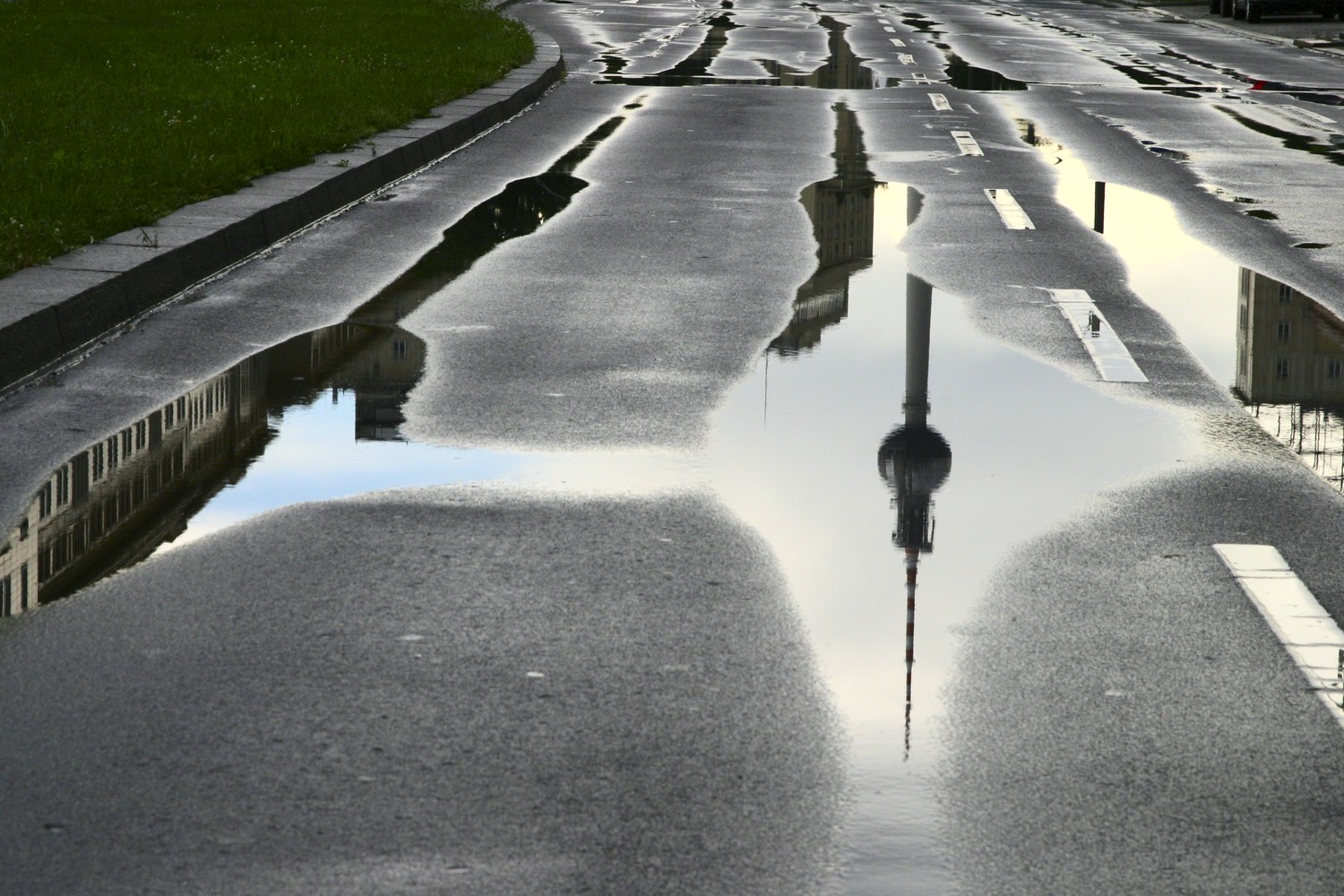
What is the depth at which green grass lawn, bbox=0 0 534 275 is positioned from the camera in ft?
36.5

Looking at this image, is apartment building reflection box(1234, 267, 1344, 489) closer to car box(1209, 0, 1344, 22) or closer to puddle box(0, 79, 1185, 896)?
puddle box(0, 79, 1185, 896)

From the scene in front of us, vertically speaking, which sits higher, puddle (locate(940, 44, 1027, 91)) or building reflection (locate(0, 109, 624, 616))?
puddle (locate(940, 44, 1027, 91))

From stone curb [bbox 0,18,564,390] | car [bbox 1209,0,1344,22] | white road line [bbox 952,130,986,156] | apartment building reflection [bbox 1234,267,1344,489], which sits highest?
car [bbox 1209,0,1344,22]

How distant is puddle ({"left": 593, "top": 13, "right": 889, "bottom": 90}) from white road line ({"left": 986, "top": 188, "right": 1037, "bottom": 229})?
32.9 ft

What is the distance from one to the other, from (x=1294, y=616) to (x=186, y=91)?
1465 centimetres

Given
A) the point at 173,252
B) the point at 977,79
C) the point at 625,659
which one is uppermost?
the point at 977,79

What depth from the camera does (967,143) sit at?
1734 cm

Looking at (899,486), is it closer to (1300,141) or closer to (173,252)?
(173,252)

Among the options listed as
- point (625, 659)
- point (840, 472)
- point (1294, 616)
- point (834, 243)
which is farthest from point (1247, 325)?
point (625, 659)

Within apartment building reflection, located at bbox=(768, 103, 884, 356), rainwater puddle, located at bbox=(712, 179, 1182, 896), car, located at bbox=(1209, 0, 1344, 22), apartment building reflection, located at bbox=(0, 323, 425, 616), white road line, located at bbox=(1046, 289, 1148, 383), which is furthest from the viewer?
car, located at bbox=(1209, 0, 1344, 22)

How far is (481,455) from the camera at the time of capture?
650 centimetres

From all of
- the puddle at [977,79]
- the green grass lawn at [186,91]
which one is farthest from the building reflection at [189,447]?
the puddle at [977,79]

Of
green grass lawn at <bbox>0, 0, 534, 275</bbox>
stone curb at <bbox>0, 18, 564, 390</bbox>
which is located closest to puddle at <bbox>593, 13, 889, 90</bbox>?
green grass lawn at <bbox>0, 0, 534, 275</bbox>

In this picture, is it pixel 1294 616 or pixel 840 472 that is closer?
pixel 1294 616
